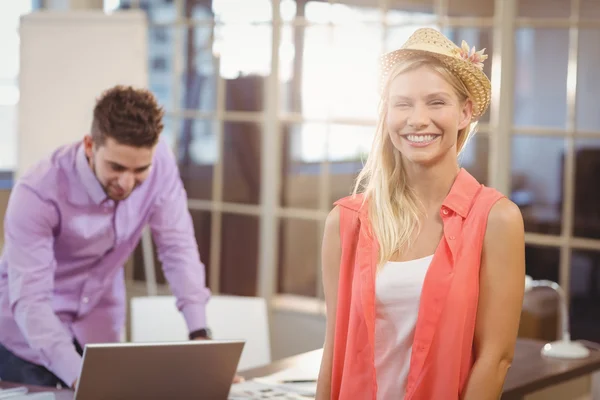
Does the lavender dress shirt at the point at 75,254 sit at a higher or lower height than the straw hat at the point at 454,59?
lower

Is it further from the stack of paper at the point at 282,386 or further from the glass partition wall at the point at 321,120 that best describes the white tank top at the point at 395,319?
the glass partition wall at the point at 321,120

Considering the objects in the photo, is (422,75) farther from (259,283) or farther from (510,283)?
(259,283)

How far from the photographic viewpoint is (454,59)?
1.83 m

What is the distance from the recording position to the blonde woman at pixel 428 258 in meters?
1.82

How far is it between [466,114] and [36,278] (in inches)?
53.7

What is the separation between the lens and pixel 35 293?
257 cm

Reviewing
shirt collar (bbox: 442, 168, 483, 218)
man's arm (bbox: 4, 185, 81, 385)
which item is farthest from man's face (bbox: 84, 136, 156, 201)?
shirt collar (bbox: 442, 168, 483, 218)

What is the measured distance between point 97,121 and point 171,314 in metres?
1.02

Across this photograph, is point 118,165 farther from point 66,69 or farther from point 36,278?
point 66,69

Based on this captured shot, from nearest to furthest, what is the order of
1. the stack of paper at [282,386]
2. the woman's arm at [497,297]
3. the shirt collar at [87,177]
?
1. the woman's arm at [497,297]
2. the stack of paper at [282,386]
3. the shirt collar at [87,177]

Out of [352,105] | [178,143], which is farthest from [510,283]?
[178,143]

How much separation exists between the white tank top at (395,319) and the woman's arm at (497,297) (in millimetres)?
129

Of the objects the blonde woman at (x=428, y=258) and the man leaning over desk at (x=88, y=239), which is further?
the man leaning over desk at (x=88, y=239)

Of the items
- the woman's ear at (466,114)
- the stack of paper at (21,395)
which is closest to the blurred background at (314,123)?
the stack of paper at (21,395)
